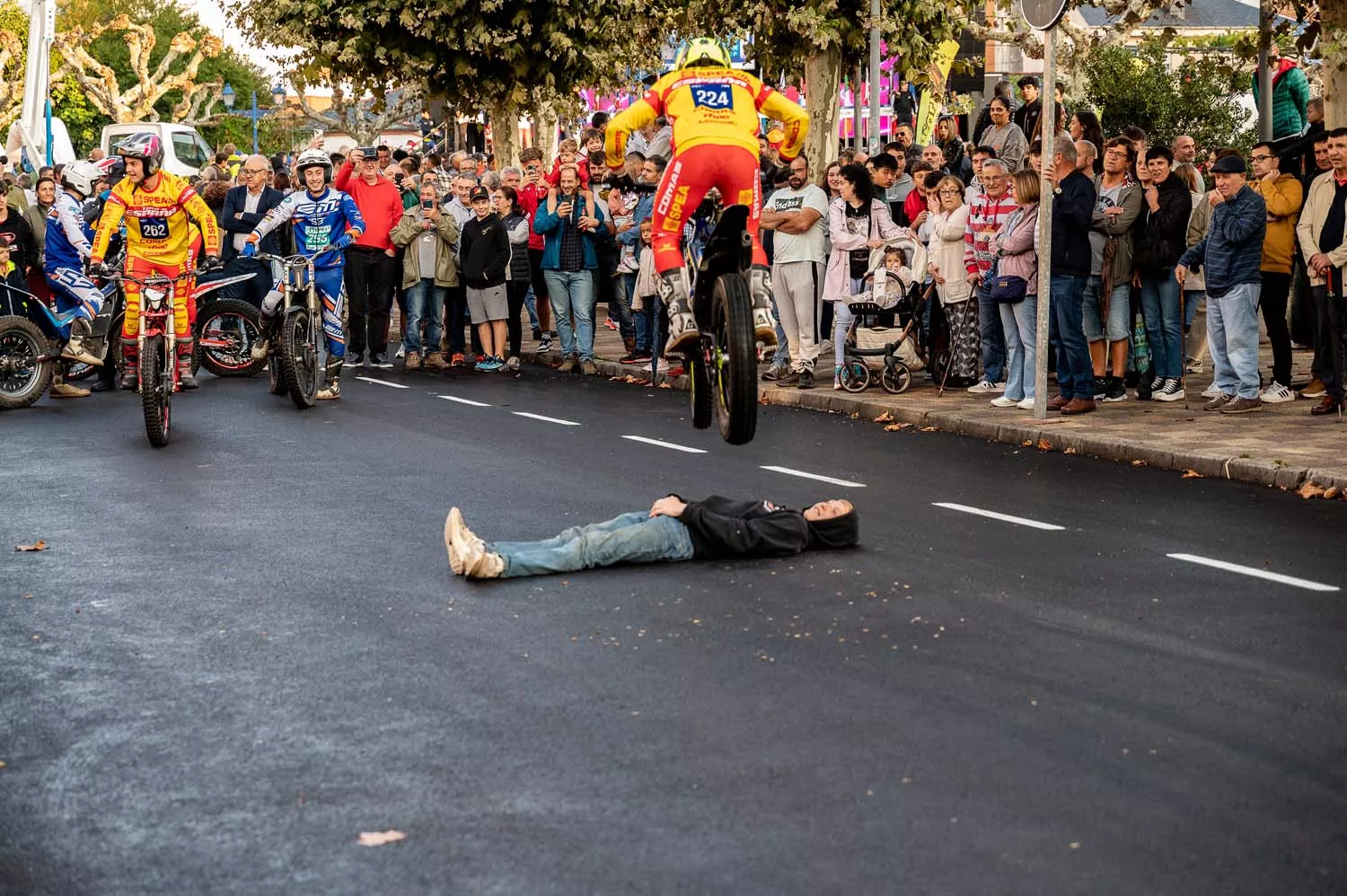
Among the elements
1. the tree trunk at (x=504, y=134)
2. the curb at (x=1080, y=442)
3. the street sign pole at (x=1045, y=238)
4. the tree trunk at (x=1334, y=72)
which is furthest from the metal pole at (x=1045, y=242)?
the tree trunk at (x=504, y=134)

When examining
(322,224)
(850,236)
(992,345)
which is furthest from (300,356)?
(992,345)

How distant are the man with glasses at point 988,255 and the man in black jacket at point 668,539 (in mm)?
7258

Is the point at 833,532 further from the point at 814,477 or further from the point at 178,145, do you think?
the point at 178,145

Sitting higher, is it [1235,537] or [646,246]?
[646,246]

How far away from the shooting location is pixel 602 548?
9.65m

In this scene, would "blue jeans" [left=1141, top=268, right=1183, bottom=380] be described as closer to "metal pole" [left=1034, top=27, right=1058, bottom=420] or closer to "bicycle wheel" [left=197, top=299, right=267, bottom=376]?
"metal pole" [left=1034, top=27, right=1058, bottom=420]

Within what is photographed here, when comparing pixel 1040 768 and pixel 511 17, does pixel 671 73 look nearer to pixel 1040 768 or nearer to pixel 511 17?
pixel 1040 768

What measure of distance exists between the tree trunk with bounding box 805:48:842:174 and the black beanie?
1719cm

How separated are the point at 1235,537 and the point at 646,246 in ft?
35.6

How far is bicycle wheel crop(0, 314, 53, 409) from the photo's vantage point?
18.0 meters

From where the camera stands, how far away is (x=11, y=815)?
601 centimetres

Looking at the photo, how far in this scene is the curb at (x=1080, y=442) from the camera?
41.9 feet

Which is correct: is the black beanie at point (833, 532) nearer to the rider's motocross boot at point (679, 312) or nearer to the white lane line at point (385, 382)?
the rider's motocross boot at point (679, 312)

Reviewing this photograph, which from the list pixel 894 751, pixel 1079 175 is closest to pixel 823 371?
pixel 1079 175
